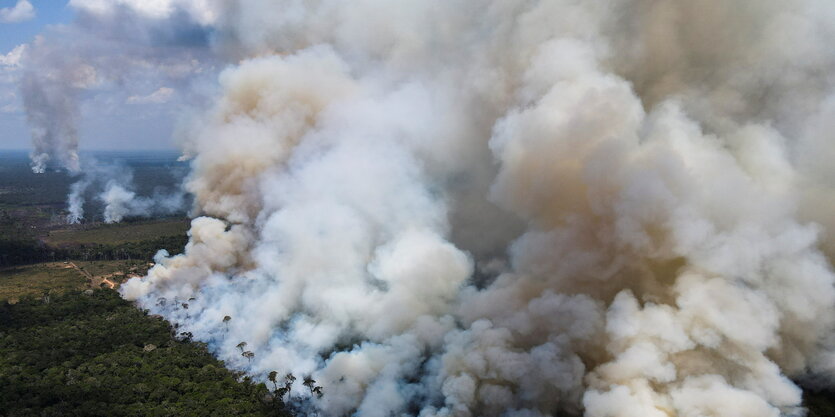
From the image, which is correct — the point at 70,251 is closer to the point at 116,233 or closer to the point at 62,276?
the point at 62,276

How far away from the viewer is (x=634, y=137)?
25078 millimetres

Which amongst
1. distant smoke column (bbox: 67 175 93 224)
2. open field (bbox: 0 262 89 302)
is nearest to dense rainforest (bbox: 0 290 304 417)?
open field (bbox: 0 262 89 302)

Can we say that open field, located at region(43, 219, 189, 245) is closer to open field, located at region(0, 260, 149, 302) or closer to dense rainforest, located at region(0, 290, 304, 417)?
open field, located at region(0, 260, 149, 302)

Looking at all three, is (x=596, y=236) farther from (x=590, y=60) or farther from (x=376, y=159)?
(x=376, y=159)

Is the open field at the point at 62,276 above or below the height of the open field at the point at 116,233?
below

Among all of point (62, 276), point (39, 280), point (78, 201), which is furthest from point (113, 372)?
point (78, 201)

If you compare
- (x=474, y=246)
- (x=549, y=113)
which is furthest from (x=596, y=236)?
(x=474, y=246)

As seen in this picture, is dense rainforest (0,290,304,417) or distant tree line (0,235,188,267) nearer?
dense rainforest (0,290,304,417)

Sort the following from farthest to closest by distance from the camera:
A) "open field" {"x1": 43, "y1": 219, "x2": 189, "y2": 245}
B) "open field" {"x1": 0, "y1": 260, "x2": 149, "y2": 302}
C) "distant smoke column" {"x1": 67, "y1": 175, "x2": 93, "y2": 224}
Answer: "distant smoke column" {"x1": 67, "y1": 175, "x2": 93, "y2": 224} < "open field" {"x1": 43, "y1": 219, "x2": 189, "y2": 245} < "open field" {"x1": 0, "y1": 260, "x2": 149, "y2": 302}

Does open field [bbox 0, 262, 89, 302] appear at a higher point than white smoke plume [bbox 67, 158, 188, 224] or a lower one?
lower

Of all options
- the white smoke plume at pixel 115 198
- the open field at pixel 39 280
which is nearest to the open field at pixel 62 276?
the open field at pixel 39 280

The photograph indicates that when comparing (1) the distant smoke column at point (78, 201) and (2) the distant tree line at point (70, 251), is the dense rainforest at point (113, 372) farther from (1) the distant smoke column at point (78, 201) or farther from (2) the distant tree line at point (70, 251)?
(1) the distant smoke column at point (78, 201)

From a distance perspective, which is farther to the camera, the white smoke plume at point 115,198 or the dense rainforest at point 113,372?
the white smoke plume at point 115,198

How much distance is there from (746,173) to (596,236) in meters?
8.38
